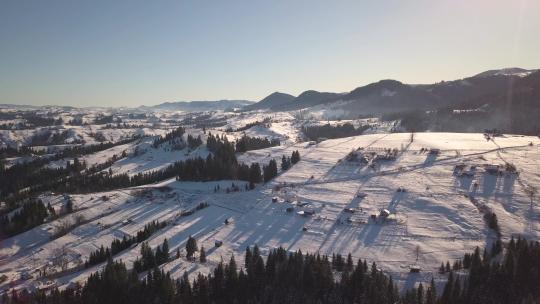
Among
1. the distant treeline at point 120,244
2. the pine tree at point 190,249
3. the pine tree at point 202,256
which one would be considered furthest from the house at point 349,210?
the distant treeline at point 120,244

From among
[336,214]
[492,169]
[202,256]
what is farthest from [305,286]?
[492,169]

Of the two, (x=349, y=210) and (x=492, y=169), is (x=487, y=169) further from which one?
(x=349, y=210)

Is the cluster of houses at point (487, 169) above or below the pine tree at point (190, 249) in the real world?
above

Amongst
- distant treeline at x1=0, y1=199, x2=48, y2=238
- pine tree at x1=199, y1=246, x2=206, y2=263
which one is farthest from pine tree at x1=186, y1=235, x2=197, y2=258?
distant treeline at x1=0, y1=199, x2=48, y2=238

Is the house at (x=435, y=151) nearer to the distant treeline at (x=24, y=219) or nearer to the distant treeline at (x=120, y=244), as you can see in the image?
the distant treeline at (x=120, y=244)

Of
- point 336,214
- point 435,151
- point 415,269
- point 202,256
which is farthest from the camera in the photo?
point 435,151

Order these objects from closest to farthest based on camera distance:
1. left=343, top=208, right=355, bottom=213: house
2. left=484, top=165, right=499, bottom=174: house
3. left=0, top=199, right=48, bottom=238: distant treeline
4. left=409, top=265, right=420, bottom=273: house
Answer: left=409, top=265, right=420, bottom=273: house
left=343, top=208, right=355, bottom=213: house
left=0, top=199, right=48, bottom=238: distant treeline
left=484, top=165, right=499, bottom=174: house

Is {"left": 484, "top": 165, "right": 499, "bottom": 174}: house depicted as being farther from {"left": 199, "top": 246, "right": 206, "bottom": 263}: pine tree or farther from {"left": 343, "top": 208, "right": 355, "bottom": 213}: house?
{"left": 199, "top": 246, "right": 206, "bottom": 263}: pine tree

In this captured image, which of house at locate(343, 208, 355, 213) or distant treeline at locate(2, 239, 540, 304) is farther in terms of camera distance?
house at locate(343, 208, 355, 213)

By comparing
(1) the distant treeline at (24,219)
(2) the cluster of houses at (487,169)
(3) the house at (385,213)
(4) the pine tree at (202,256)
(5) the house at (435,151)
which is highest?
(5) the house at (435,151)
